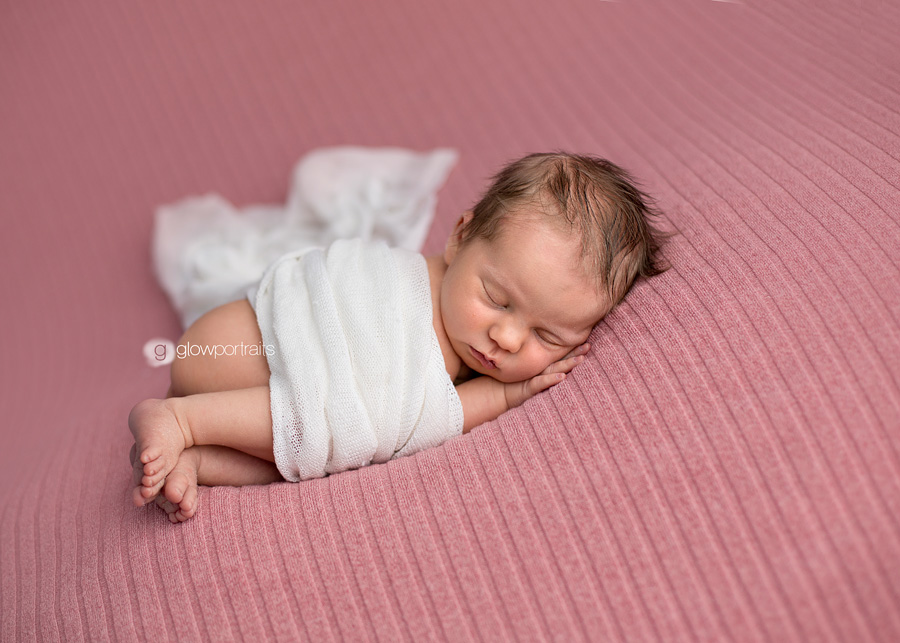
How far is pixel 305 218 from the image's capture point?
165 centimetres

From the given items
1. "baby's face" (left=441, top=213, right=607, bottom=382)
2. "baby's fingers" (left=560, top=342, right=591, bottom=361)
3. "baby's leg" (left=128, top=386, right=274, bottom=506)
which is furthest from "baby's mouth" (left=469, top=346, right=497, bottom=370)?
"baby's leg" (left=128, top=386, right=274, bottom=506)

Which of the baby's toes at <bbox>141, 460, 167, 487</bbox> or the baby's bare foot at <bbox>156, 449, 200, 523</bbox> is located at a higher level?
the baby's toes at <bbox>141, 460, 167, 487</bbox>

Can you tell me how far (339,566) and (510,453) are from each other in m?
0.26

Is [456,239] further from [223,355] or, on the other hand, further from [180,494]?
[180,494]

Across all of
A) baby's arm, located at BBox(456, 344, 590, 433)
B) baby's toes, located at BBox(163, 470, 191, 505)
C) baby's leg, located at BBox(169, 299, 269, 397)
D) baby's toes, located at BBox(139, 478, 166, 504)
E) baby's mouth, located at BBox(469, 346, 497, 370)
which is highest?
baby's leg, located at BBox(169, 299, 269, 397)

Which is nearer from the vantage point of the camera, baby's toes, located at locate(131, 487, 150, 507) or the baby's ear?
baby's toes, located at locate(131, 487, 150, 507)

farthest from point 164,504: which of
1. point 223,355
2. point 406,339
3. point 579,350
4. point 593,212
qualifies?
point 593,212

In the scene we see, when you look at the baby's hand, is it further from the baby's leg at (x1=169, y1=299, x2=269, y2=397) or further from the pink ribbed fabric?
the baby's leg at (x1=169, y1=299, x2=269, y2=397)

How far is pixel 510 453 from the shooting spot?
938 mm

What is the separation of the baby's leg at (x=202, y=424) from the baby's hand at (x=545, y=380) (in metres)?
0.36

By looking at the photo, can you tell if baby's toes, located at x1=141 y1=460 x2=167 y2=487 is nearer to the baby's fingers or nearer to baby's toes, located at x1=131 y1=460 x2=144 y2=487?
baby's toes, located at x1=131 y1=460 x2=144 y2=487

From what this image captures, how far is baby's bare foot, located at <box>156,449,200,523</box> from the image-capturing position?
3.00 feet

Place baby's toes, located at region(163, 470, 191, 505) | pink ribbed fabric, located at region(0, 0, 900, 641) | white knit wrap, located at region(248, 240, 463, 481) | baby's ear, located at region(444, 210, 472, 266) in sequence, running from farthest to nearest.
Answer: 1. baby's ear, located at region(444, 210, 472, 266)
2. white knit wrap, located at region(248, 240, 463, 481)
3. baby's toes, located at region(163, 470, 191, 505)
4. pink ribbed fabric, located at region(0, 0, 900, 641)

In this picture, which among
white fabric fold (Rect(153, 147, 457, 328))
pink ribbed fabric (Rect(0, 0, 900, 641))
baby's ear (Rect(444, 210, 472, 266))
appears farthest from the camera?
white fabric fold (Rect(153, 147, 457, 328))
